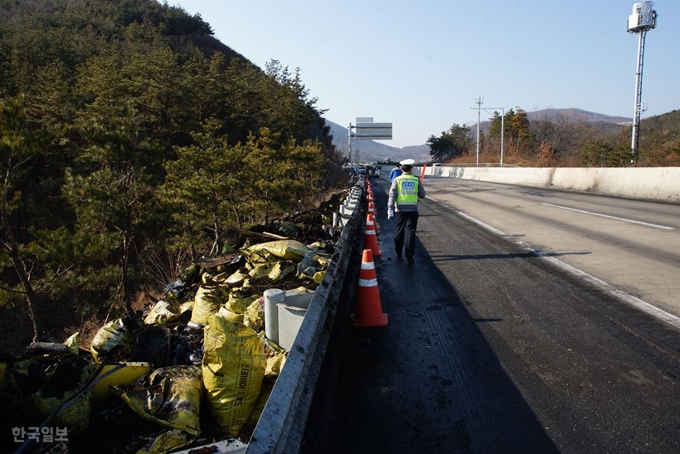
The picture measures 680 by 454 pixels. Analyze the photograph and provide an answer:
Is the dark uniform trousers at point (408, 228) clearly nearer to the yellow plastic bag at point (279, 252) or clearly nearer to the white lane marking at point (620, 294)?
the white lane marking at point (620, 294)

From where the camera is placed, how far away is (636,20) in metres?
43.4

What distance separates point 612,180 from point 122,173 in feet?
67.1

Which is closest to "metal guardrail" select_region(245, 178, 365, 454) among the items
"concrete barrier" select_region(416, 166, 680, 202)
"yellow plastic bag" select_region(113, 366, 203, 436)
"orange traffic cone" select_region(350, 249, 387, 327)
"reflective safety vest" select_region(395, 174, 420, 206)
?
"yellow plastic bag" select_region(113, 366, 203, 436)

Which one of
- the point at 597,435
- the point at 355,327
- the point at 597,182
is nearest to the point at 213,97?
the point at 597,182

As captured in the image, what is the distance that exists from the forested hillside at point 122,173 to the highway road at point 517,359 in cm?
402

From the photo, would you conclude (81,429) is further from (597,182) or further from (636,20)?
(636,20)

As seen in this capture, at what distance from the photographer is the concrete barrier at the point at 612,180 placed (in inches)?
630

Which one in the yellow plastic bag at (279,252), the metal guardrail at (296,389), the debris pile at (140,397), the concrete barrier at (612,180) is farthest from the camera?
the concrete barrier at (612,180)

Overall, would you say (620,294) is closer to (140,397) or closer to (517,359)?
(517,359)

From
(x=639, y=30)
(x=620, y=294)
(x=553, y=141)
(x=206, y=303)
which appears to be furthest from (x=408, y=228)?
(x=553, y=141)

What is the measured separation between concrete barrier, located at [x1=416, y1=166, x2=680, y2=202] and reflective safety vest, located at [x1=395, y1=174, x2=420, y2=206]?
12.6m

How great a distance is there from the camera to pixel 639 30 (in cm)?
4297

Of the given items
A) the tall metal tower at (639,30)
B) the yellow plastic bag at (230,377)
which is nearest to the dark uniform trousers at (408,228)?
the yellow plastic bag at (230,377)

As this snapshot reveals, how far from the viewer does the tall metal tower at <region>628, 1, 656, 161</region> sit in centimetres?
3841
